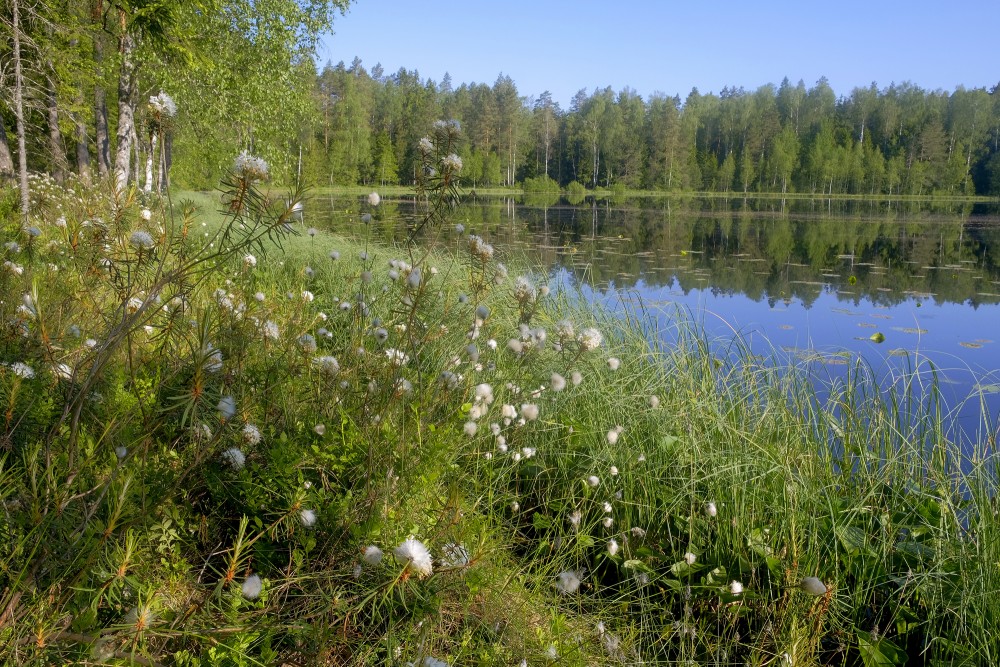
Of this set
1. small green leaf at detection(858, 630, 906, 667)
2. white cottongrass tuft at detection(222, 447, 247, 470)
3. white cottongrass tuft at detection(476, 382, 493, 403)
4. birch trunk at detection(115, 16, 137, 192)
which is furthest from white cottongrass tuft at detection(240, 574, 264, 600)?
birch trunk at detection(115, 16, 137, 192)

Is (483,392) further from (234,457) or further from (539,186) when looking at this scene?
(539,186)

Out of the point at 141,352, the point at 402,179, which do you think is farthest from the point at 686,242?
the point at 402,179

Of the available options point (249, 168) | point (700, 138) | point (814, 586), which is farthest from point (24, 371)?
point (700, 138)

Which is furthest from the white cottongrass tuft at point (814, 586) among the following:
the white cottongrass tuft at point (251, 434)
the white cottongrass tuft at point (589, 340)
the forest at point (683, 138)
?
the forest at point (683, 138)

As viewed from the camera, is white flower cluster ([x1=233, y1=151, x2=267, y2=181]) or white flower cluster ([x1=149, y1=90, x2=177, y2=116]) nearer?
white flower cluster ([x1=233, y1=151, x2=267, y2=181])

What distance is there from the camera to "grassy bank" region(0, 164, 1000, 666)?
129 cm

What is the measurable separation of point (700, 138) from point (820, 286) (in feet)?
213

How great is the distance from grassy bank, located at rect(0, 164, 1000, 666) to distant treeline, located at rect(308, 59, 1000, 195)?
46.6 m

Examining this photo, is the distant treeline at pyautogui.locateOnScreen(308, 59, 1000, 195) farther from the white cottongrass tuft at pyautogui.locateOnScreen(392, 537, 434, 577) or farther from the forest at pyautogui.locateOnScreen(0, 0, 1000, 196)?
the white cottongrass tuft at pyautogui.locateOnScreen(392, 537, 434, 577)

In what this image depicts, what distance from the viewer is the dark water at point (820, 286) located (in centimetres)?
527

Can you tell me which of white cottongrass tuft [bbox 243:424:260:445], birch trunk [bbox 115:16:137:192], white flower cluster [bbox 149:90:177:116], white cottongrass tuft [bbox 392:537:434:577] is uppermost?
birch trunk [bbox 115:16:137:192]

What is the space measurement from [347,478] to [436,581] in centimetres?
55

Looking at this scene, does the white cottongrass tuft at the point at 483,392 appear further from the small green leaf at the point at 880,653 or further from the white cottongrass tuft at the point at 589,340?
the small green leaf at the point at 880,653

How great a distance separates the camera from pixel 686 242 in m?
15.9
